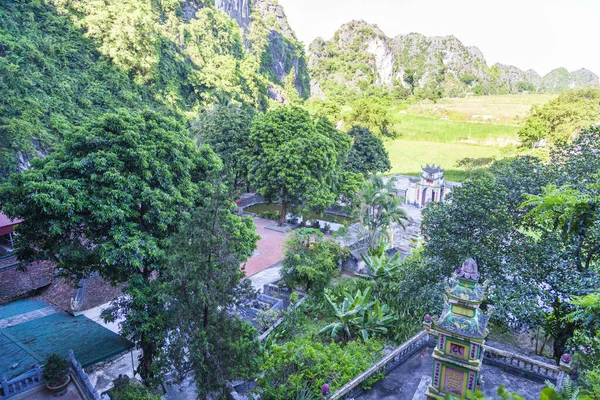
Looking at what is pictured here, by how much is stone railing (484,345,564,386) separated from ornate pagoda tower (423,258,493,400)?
2.17 metres

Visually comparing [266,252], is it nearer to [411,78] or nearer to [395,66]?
[411,78]

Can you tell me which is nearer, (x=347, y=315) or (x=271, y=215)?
(x=347, y=315)

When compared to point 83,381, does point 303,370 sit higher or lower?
higher

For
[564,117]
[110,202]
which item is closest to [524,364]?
[110,202]

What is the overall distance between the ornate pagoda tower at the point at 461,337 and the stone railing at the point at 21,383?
8513mm

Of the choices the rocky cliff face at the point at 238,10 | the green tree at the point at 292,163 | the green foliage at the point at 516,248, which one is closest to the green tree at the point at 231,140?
the green tree at the point at 292,163

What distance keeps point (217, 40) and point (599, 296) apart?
1987 inches

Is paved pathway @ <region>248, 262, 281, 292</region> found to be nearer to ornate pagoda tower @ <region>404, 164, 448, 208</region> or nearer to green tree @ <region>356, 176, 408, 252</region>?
green tree @ <region>356, 176, 408, 252</region>

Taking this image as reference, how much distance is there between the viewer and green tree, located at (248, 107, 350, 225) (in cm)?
2059

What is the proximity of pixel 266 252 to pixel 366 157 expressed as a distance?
558 inches

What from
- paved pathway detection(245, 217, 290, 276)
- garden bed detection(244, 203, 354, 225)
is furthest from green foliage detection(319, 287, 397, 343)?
garden bed detection(244, 203, 354, 225)

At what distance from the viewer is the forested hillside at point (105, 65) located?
20.8 metres

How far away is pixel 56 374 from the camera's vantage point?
28.8 feet

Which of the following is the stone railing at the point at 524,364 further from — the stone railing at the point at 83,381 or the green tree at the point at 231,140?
the green tree at the point at 231,140
